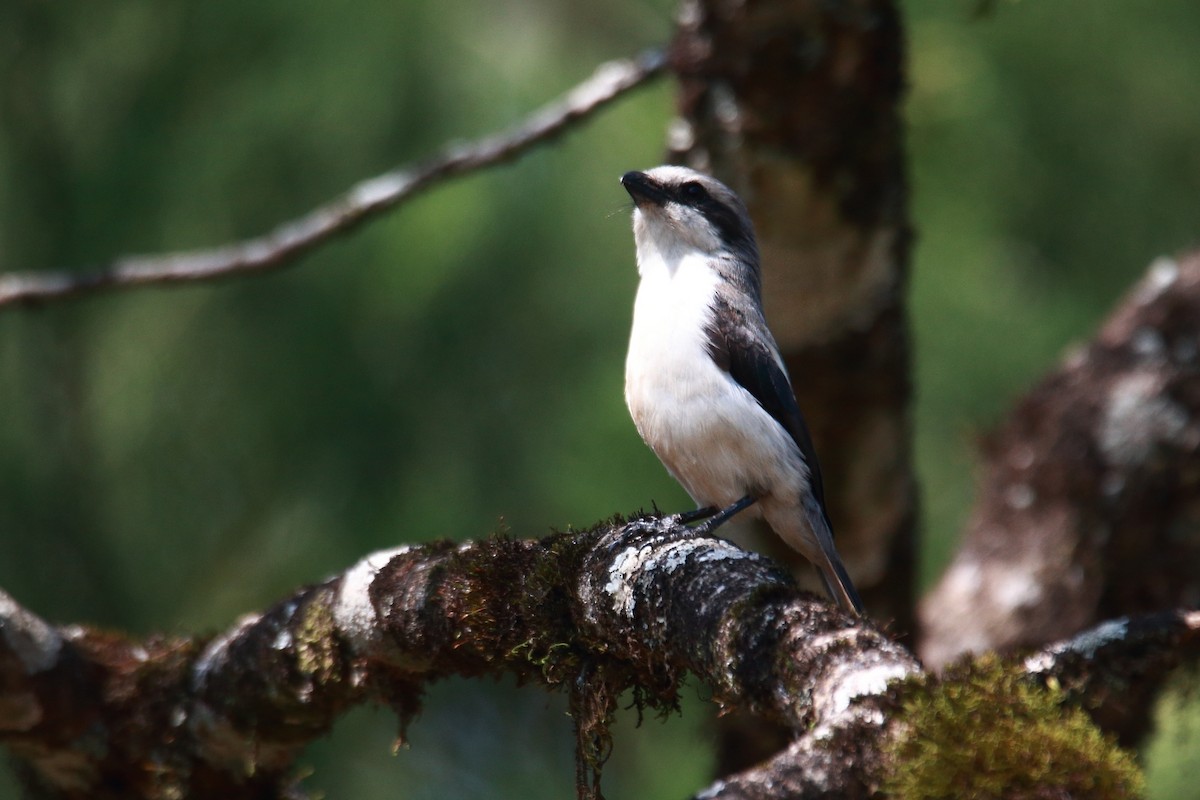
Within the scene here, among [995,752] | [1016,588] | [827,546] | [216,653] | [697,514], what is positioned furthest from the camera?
[1016,588]

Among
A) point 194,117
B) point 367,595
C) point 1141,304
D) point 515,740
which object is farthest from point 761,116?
point 515,740

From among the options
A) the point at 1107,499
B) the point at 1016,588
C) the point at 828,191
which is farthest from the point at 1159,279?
the point at 828,191

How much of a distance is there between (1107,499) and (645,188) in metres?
2.16

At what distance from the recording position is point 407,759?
6.11 meters

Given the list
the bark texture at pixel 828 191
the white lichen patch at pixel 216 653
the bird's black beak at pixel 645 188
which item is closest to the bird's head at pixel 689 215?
the bird's black beak at pixel 645 188

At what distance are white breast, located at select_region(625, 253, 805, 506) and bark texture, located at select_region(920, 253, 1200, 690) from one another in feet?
4.73

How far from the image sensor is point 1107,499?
467 centimetres

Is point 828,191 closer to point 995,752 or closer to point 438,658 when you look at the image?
point 438,658

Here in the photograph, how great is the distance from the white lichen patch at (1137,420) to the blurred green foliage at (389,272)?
0.67 meters

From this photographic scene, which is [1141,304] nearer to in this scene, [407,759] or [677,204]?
[677,204]

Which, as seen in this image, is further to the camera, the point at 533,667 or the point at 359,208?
the point at 359,208

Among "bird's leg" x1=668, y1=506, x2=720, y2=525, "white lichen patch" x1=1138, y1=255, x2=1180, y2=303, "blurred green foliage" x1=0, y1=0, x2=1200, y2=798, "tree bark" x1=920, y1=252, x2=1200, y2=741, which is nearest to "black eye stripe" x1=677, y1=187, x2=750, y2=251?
"blurred green foliage" x1=0, y1=0, x2=1200, y2=798

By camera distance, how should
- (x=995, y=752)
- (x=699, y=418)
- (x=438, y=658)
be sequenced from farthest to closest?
1. (x=699, y=418)
2. (x=438, y=658)
3. (x=995, y=752)

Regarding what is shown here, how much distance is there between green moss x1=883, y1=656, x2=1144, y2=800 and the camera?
5.16ft
